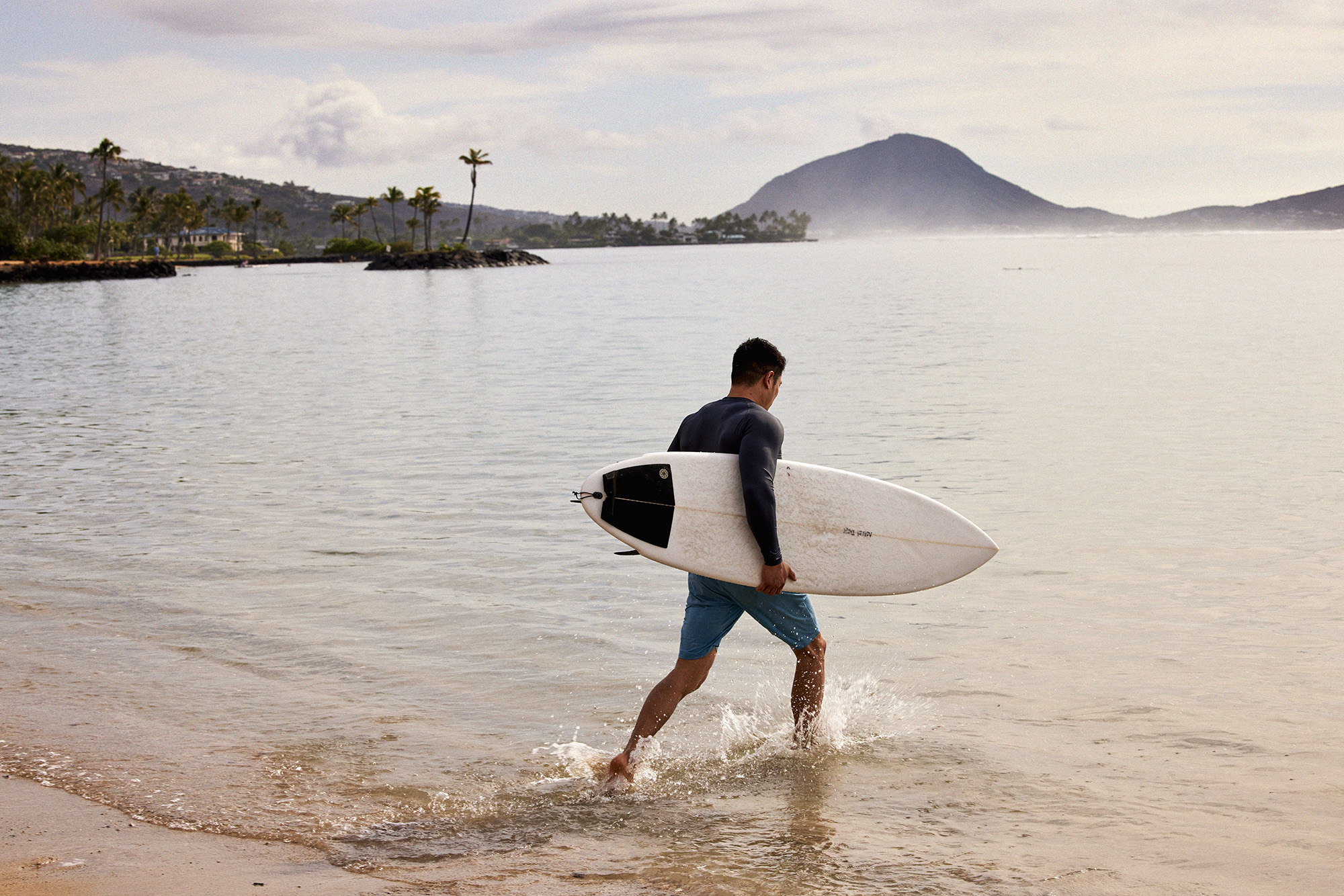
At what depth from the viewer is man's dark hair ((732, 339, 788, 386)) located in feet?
15.8

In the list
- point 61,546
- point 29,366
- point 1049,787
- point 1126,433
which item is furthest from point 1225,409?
point 29,366

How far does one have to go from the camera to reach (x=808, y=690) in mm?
5336

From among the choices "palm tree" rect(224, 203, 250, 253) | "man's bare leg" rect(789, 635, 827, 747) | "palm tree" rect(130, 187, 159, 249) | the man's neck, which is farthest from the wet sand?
"palm tree" rect(224, 203, 250, 253)

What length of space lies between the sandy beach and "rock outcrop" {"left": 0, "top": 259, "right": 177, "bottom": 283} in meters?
99.8

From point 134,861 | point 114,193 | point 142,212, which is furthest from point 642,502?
point 142,212

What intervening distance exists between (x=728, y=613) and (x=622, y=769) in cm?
86

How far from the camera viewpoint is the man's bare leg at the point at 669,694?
4957 millimetres

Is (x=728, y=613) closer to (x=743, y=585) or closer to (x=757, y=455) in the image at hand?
(x=743, y=585)

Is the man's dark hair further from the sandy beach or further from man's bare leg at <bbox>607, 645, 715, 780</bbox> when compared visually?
the sandy beach

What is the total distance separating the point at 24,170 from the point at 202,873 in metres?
137

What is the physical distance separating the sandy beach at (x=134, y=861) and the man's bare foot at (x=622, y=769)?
1211 millimetres

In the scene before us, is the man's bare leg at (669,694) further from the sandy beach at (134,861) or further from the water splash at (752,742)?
the sandy beach at (134,861)

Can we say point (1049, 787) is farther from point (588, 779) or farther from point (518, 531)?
point (518, 531)

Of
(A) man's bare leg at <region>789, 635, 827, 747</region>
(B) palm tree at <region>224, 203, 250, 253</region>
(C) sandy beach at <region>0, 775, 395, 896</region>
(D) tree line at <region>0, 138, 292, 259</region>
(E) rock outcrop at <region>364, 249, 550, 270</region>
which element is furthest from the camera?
(B) palm tree at <region>224, 203, 250, 253</region>
